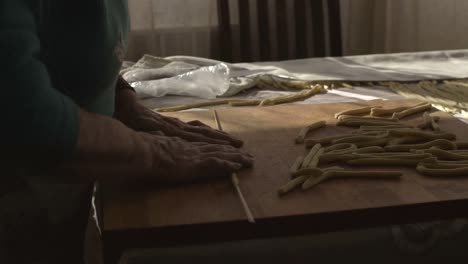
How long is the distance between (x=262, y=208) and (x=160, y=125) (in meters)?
0.33

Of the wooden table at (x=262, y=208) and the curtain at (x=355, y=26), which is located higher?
the curtain at (x=355, y=26)

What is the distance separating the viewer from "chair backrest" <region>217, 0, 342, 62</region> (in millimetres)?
2631

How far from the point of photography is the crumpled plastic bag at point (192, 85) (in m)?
1.59

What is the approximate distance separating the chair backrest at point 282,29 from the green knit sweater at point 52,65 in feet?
5.73

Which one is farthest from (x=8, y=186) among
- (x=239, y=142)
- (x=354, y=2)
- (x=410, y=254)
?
(x=354, y=2)

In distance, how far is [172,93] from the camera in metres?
1.60

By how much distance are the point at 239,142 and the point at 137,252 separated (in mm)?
227

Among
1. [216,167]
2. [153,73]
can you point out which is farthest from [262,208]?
[153,73]

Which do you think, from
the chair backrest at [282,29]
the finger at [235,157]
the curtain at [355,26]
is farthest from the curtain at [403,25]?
the finger at [235,157]

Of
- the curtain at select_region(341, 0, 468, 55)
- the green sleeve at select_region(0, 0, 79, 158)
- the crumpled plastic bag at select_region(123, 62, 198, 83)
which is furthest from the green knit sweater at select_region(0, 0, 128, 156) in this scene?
the curtain at select_region(341, 0, 468, 55)

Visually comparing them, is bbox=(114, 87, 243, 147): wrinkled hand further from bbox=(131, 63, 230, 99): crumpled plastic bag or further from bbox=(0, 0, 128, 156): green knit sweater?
bbox=(131, 63, 230, 99): crumpled plastic bag

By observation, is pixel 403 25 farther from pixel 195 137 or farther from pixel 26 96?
pixel 26 96

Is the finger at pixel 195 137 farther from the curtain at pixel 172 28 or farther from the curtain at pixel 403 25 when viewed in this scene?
the curtain at pixel 403 25

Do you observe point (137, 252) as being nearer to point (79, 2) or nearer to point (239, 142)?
point (239, 142)
